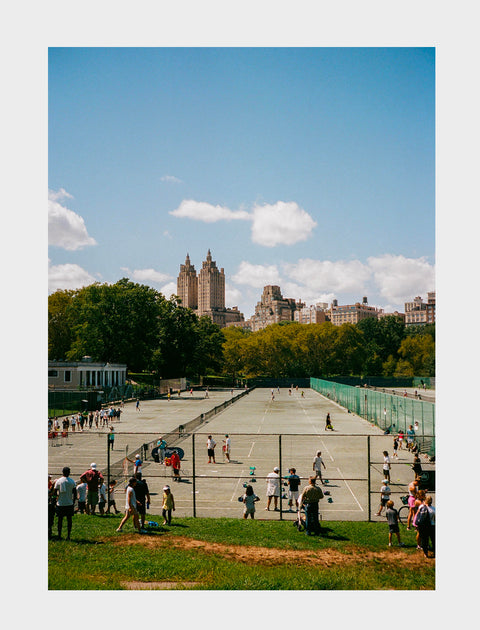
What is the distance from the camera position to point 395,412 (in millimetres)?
36625

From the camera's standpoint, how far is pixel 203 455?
96.0ft

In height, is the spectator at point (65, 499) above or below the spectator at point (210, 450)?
above

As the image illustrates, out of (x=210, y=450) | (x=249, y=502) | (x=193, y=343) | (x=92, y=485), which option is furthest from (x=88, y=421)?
(x=193, y=343)

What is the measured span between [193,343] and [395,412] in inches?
2672

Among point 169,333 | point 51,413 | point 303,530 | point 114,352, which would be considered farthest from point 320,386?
point 303,530

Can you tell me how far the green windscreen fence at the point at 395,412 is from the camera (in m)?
29.4

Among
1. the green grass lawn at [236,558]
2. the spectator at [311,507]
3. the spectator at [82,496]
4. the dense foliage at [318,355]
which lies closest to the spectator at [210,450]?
the spectator at [82,496]

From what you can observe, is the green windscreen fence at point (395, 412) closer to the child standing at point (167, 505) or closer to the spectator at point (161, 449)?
the child standing at point (167, 505)

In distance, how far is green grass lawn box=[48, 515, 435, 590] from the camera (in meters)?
10.7

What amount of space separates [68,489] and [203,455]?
629 inches

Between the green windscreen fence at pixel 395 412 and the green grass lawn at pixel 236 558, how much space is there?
240 inches

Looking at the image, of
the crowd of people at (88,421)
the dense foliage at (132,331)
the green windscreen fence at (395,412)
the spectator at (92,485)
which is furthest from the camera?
the dense foliage at (132,331)

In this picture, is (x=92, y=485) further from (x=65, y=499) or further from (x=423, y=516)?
(x=423, y=516)

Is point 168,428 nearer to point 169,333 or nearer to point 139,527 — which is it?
point 139,527
